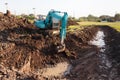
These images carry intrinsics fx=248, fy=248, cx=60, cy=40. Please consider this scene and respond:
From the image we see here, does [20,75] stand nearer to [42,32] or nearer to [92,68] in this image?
[92,68]

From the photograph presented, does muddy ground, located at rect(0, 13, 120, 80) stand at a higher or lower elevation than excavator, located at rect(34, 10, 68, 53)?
lower

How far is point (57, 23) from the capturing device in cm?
1994

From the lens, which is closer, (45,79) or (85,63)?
(45,79)

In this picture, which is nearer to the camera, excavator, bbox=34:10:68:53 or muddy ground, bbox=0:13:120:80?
muddy ground, bbox=0:13:120:80

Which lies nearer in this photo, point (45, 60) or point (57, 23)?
point (45, 60)

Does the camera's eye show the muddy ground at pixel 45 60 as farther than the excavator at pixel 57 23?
No

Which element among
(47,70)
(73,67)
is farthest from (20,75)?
(73,67)

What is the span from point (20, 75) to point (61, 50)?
541 cm

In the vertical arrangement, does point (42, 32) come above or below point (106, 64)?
above

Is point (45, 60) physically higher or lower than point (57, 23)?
lower

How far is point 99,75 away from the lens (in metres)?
14.2

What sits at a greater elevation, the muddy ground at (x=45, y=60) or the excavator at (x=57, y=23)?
the excavator at (x=57, y=23)

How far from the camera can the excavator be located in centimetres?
1828

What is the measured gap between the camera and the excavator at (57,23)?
18.3 m
